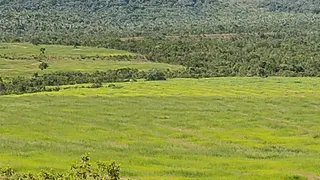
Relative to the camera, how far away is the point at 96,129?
215 feet

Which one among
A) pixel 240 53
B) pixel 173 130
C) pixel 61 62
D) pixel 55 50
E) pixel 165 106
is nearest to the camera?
pixel 173 130

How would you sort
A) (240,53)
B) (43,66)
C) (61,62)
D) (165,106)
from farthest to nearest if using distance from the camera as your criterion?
(240,53), (61,62), (43,66), (165,106)

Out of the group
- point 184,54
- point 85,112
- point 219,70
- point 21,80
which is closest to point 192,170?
point 85,112

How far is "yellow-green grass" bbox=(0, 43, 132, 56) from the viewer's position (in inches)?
5979

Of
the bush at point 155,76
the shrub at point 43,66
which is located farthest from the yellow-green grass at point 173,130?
the shrub at point 43,66

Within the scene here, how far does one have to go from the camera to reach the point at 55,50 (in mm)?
157750

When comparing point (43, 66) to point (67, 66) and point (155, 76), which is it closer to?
point (67, 66)

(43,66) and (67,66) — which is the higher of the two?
(43,66)

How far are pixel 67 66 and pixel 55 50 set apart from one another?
73.6ft

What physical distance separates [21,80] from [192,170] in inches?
2948

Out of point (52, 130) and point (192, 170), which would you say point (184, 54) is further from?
point (192, 170)

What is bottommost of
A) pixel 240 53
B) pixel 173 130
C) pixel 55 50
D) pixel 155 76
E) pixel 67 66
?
pixel 173 130

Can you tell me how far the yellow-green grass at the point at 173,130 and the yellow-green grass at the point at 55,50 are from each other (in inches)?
1917

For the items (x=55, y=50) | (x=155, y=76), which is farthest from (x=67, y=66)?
(x=155, y=76)
